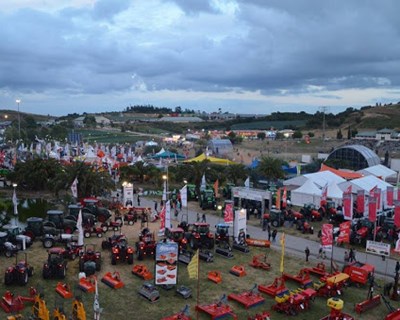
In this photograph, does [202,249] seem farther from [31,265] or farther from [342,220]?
[342,220]

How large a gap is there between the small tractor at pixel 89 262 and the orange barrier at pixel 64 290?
155cm

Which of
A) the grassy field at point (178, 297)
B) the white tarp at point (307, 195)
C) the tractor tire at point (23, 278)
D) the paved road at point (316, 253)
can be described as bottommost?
the paved road at point (316, 253)

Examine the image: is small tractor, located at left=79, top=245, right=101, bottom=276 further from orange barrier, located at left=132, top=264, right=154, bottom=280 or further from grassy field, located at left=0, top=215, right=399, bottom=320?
orange barrier, located at left=132, top=264, right=154, bottom=280

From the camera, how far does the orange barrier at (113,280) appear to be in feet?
62.8

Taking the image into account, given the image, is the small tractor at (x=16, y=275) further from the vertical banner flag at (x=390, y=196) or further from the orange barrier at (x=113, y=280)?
the vertical banner flag at (x=390, y=196)

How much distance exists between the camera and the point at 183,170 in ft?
151

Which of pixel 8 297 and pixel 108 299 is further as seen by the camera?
pixel 108 299

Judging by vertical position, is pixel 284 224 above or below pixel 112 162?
below

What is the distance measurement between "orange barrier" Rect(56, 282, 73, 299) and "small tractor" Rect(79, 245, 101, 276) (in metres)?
1.55

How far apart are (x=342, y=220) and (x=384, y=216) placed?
3032 mm

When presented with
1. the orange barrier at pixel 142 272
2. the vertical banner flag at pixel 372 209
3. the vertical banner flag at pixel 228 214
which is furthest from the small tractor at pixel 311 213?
the orange barrier at pixel 142 272

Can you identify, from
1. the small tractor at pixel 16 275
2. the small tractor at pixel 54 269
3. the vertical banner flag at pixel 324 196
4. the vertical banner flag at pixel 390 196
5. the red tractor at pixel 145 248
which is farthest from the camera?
the vertical banner flag at pixel 324 196

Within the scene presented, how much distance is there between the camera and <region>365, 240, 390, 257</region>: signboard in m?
24.3

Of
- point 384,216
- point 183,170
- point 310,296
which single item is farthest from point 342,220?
point 183,170
